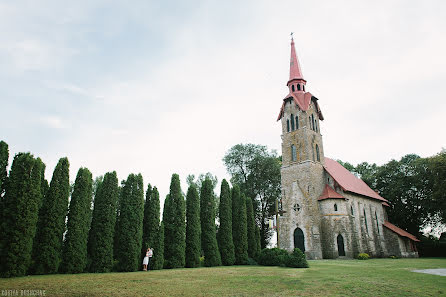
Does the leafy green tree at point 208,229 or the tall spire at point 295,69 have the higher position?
the tall spire at point 295,69

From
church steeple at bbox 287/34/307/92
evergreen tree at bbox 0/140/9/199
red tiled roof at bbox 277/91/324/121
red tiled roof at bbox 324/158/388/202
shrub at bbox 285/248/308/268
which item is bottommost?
shrub at bbox 285/248/308/268

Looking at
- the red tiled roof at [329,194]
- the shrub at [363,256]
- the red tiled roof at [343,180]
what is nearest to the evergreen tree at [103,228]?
the red tiled roof at [329,194]

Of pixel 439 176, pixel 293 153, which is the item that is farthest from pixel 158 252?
pixel 439 176

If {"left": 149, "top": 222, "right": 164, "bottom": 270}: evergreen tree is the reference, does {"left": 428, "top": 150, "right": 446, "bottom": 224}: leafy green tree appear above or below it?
above

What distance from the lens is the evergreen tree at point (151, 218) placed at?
19.7 m

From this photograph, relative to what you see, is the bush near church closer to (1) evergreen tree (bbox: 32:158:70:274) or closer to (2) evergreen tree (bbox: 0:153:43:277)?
(1) evergreen tree (bbox: 32:158:70:274)

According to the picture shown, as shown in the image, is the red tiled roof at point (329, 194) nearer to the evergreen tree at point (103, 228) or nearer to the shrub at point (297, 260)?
the shrub at point (297, 260)

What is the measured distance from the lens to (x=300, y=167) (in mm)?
34906

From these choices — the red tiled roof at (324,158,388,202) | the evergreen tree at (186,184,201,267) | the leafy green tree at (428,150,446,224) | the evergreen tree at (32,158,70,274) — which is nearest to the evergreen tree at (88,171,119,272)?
the evergreen tree at (32,158,70,274)

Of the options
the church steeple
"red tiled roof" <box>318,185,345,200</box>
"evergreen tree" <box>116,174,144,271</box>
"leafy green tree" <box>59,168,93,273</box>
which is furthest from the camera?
the church steeple

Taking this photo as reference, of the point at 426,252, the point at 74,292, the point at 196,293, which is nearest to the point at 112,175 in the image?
the point at 74,292

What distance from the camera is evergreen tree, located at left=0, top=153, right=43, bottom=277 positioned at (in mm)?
12961

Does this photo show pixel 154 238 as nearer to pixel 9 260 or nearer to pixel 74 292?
pixel 9 260

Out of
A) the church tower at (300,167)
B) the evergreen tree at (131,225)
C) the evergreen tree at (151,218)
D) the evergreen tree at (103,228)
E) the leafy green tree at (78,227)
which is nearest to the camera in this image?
the leafy green tree at (78,227)
